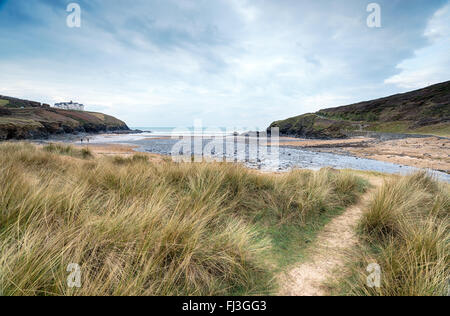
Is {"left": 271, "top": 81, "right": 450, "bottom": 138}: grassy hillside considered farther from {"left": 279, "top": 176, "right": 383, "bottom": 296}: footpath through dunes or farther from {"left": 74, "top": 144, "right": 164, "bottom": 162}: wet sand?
{"left": 279, "top": 176, "right": 383, "bottom": 296}: footpath through dunes

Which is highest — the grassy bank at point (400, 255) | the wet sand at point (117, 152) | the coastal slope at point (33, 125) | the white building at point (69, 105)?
the white building at point (69, 105)

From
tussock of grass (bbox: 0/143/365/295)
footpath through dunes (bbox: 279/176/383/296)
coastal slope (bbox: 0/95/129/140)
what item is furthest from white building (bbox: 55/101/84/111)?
footpath through dunes (bbox: 279/176/383/296)

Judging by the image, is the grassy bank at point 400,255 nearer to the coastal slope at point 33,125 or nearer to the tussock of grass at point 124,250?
the tussock of grass at point 124,250

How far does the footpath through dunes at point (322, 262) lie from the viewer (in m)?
1.99

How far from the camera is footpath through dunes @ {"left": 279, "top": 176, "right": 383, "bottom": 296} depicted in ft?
6.52

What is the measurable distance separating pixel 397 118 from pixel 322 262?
192ft

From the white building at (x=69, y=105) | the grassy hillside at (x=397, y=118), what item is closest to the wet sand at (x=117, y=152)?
the grassy hillside at (x=397, y=118)

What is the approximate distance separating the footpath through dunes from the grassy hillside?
134ft

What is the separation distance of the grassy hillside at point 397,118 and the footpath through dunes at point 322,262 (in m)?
40.8
